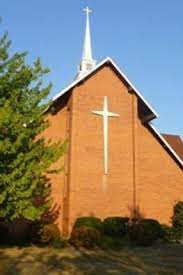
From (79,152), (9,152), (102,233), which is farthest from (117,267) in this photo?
(79,152)

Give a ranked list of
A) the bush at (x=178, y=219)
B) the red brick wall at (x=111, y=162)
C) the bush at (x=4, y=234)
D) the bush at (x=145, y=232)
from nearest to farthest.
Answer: the bush at (x=4, y=234), the bush at (x=145, y=232), the red brick wall at (x=111, y=162), the bush at (x=178, y=219)

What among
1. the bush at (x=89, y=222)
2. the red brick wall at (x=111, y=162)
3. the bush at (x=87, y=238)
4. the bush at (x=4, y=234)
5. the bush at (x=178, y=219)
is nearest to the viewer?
the bush at (x=87, y=238)

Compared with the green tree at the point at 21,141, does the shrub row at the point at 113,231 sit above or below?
below

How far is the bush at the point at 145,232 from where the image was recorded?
79.8 ft

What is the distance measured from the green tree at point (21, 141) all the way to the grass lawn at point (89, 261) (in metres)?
1.75

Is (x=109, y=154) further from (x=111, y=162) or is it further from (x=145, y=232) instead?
(x=145, y=232)

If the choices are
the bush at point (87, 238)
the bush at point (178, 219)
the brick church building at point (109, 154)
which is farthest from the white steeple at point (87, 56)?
the bush at point (87, 238)

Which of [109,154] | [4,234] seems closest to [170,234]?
[109,154]

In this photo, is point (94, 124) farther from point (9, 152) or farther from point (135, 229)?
point (9, 152)

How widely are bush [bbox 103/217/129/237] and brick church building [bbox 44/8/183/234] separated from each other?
0.95 metres

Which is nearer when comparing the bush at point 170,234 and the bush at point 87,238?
the bush at point 87,238

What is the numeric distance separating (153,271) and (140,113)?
14.8 metres

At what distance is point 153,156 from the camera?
2908 cm

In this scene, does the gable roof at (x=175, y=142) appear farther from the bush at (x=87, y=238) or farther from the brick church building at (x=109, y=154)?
the bush at (x=87, y=238)
